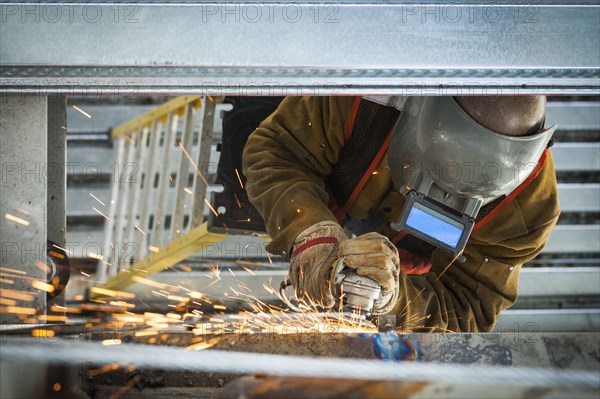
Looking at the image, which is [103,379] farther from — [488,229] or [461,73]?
[488,229]

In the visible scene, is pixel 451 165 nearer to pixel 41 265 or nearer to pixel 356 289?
pixel 356 289

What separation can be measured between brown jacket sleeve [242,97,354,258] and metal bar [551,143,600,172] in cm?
217

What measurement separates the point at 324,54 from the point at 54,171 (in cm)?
100

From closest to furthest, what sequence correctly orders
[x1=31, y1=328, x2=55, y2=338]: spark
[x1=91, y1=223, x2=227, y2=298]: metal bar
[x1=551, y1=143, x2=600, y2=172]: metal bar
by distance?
[x1=31, y1=328, x2=55, y2=338]: spark, [x1=91, y1=223, x2=227, y2=298]: metal bar, [x1=551, y1=143, x2=600, y2=172]: metal bar

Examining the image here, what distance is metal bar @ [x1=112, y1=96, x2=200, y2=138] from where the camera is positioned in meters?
4.51

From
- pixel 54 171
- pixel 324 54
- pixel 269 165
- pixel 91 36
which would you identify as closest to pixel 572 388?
pixel 324 54

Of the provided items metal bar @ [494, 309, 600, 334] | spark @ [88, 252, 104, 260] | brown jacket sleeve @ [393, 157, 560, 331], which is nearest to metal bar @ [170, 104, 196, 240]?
spark @ [88, 252, 104, 260]

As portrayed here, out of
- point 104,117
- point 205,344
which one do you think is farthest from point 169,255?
point 205,344

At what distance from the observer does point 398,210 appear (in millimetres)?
3387

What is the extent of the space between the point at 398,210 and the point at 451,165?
0.71m

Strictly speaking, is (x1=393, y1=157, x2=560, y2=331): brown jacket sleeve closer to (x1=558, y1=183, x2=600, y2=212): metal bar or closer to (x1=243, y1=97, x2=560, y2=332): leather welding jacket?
(x1=243, y1=97, x2=560, y2=332): leather welding jacket

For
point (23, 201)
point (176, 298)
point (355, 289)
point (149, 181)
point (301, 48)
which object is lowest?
point (176, 298)

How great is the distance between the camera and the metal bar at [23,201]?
2312 mm

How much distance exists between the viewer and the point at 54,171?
257 centimetres
